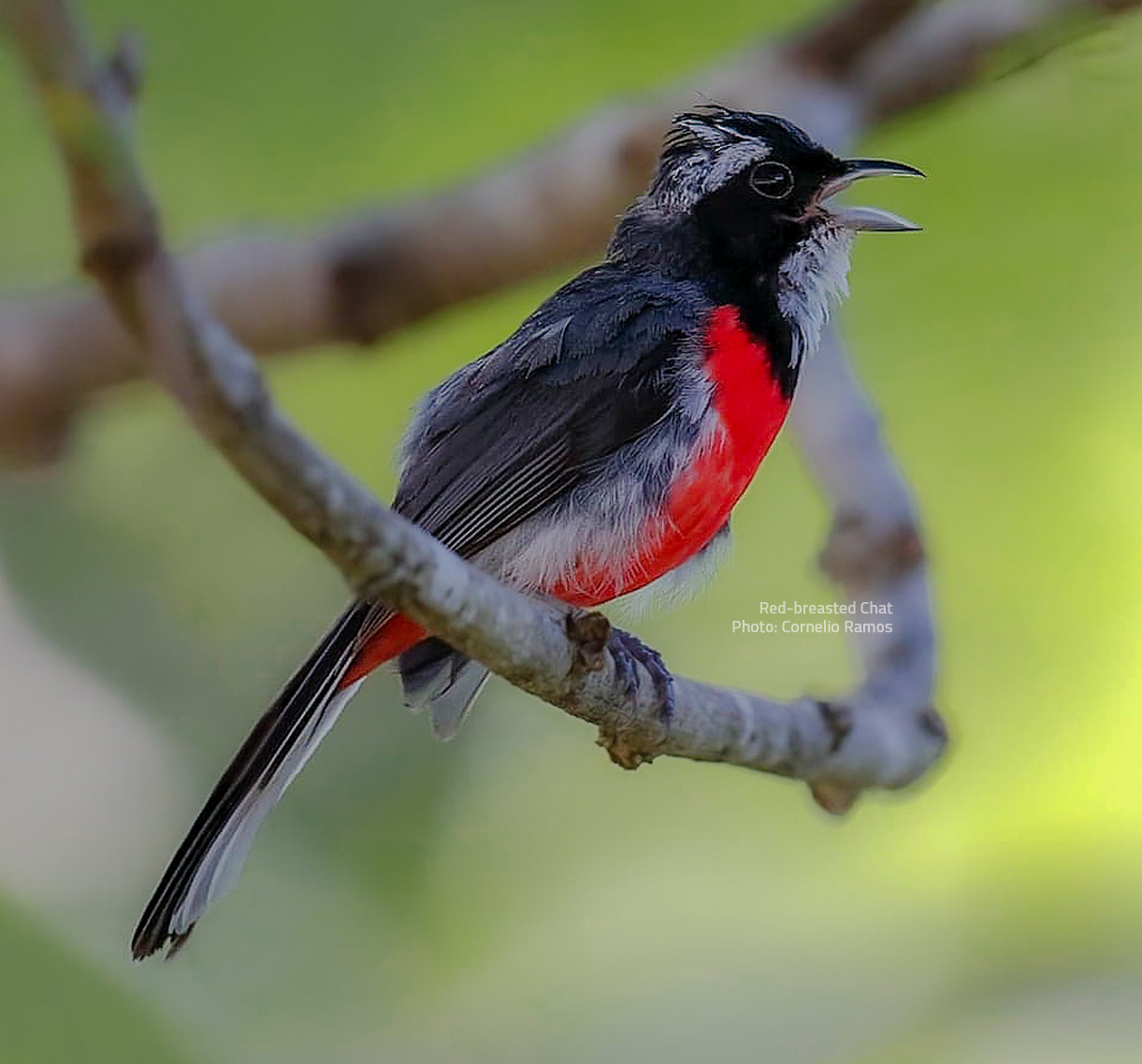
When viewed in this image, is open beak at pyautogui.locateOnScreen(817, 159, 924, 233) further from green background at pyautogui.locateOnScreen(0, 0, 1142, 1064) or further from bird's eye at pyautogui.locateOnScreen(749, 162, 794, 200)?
green background at pyautogui.locateOnScreen(0, 0, 1142, 1064)

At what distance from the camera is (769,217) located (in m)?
1.58

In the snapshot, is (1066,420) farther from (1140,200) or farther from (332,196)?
(332,196)

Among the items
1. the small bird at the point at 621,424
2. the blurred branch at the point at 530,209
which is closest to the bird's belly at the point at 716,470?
the small bird at the point at 621,424

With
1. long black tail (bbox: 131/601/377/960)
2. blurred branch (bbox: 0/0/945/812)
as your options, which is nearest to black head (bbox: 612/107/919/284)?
blurred branch (bbox: 0/0/945/812)

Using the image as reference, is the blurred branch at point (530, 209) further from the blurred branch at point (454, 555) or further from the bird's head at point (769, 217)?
the blurred branch at point (454, 555)

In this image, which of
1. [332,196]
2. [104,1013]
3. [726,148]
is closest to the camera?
[726,148]

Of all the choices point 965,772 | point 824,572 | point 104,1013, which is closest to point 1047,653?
point 965,772

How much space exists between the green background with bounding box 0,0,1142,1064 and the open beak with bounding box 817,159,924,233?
0.86 feet

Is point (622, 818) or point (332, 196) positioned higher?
point (332, 196)

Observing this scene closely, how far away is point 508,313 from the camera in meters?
1.82

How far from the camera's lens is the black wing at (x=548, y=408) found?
146 centimetres

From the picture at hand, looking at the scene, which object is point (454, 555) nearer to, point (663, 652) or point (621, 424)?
point (621, 424)

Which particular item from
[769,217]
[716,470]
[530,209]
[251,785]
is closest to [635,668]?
[716,470]

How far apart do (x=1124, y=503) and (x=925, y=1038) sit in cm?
71
